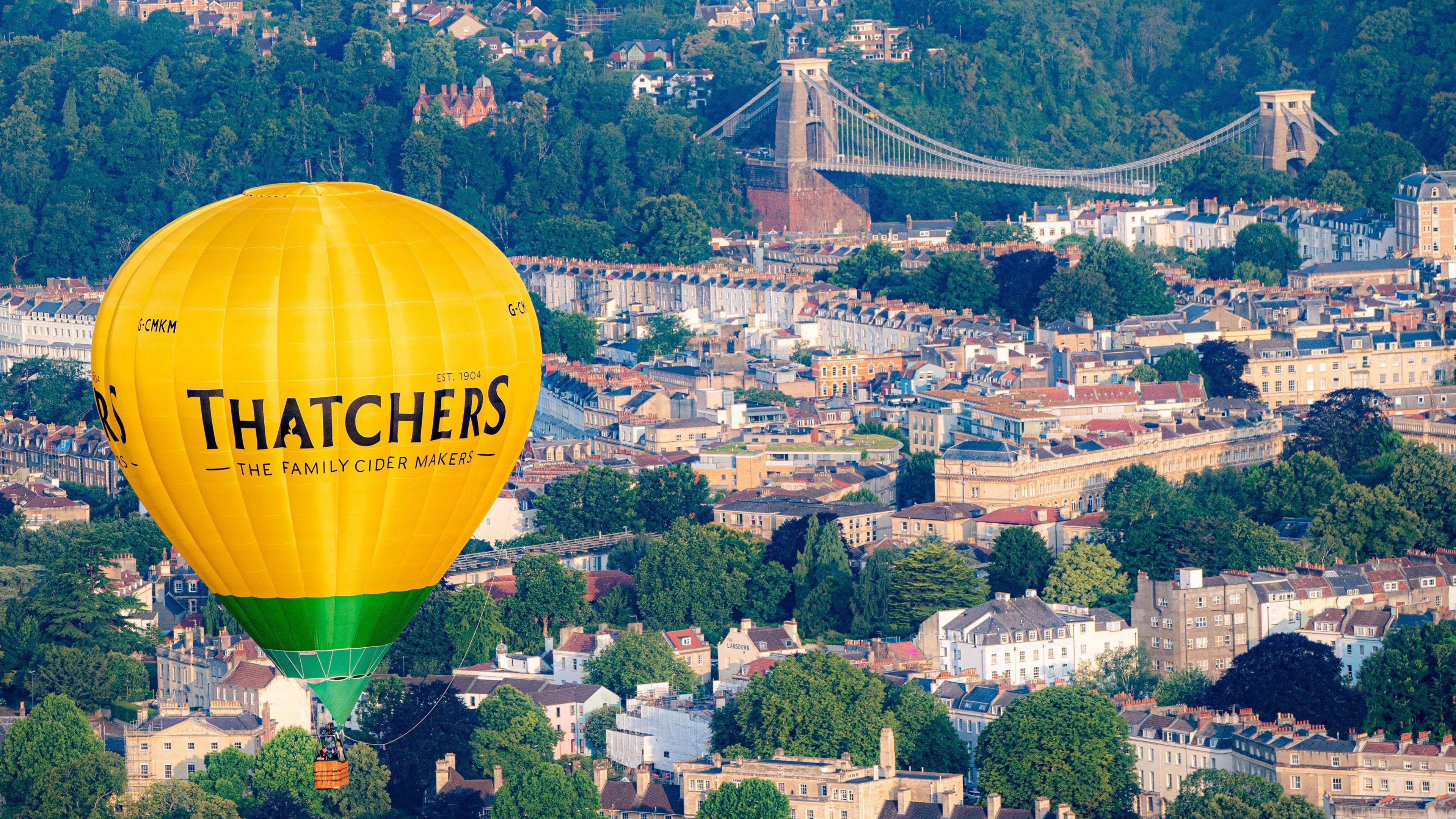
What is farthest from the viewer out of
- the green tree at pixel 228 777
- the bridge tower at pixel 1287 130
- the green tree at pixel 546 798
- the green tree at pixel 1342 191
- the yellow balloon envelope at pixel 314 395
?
the bridge tower at pixel 1287 130

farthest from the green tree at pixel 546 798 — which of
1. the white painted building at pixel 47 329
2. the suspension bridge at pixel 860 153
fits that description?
the suspension bridge at pixel 860 153

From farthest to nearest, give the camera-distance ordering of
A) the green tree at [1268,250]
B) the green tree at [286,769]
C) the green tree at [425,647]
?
the green tree at [1268,250] → the green tree at [425,647] → the green tree at [286,769]

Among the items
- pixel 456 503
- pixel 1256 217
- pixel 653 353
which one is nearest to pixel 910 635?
pixel 456 503

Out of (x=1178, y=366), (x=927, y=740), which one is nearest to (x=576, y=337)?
(x=1178, y=366)

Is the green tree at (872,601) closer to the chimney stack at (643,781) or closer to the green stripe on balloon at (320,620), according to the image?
the chimney stack at (643,781)

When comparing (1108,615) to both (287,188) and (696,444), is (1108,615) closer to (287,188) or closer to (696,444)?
(696,444)
